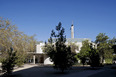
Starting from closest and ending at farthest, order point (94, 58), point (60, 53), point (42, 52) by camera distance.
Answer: point (60, 53) < point (94, 58) < point (42, 52)

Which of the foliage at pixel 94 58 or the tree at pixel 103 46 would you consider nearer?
the foliage at pixel 94 58

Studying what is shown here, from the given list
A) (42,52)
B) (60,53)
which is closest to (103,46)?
(42,52)

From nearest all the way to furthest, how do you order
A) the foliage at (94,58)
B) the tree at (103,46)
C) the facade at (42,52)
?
1. the foliage at (94,58)
2. the tree at (103,46)
3. the facade at (42,52)

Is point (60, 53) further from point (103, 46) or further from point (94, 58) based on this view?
point (103, 46)

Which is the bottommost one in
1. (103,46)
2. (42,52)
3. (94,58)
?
(94,58)

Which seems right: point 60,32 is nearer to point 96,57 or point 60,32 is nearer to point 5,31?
point 5,31

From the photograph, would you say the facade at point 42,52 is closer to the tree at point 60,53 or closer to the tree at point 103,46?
the tree at point 103,46

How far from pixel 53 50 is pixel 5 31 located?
818 centimetres

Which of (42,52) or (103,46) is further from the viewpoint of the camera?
(42,52)

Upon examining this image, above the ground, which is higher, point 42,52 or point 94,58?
point 42,52

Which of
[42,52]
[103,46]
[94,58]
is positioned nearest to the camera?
[94,58]

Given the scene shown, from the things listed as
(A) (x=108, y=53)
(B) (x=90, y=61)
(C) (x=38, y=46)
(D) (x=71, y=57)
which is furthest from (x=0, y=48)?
(A) (x=108, y=53)

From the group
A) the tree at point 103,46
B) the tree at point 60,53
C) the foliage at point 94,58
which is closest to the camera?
the tree at point 60,53

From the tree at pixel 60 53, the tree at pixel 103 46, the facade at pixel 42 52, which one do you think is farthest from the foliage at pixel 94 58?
the facade at pixel 42 52
